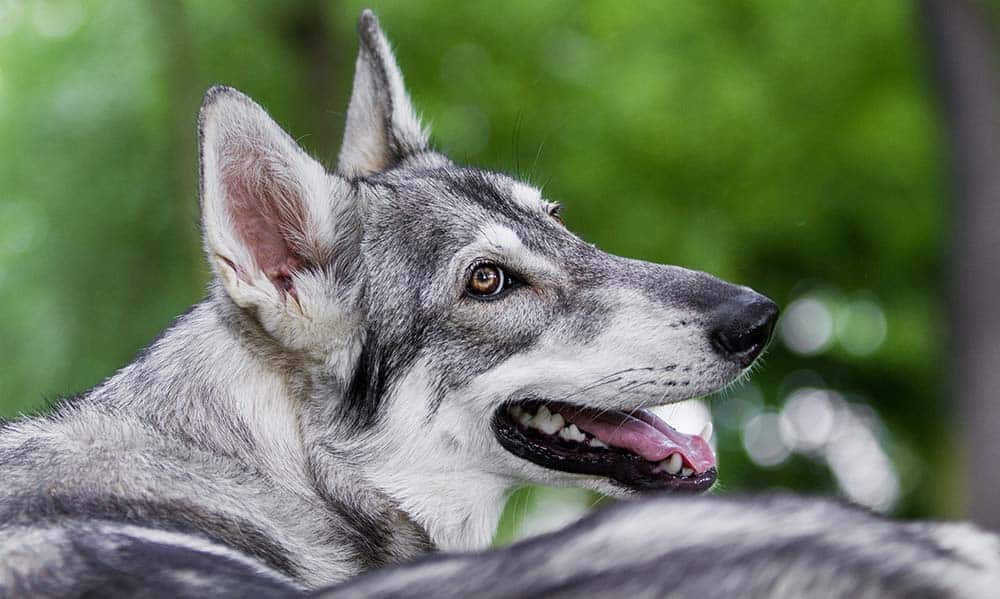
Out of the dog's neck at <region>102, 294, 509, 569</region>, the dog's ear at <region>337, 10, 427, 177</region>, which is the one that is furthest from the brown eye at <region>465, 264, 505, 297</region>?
the dog's ear at <region>337, 10, 427, 177</region>

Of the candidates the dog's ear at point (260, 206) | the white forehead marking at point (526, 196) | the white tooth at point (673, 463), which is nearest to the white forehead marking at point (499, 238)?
the white forehead marking at point (526, 196)

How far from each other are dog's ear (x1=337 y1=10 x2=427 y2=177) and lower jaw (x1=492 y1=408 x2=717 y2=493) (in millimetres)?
1767

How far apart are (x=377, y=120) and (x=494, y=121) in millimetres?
9134

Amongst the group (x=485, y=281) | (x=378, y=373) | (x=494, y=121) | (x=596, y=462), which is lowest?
(x=596, y=462)

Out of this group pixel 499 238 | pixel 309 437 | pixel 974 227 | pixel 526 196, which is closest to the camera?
pixel 309 437

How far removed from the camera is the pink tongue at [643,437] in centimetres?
466

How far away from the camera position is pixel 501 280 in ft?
15.8

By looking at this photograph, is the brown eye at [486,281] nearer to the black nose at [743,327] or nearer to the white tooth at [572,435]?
the white tooth at [572,435]

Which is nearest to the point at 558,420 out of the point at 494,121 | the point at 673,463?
the point at 673,463

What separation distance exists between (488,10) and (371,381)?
10598 mm

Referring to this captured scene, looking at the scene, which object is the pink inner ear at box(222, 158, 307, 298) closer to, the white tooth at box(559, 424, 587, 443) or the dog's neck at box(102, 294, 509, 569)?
the dog's neck at box(102, 294, 509, 569)

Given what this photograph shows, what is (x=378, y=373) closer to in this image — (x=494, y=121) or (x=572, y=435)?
(x=572, y=435)

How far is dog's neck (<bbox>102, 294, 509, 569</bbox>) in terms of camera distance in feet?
14.5

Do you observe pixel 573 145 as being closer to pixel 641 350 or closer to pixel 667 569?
pixel 641 350
